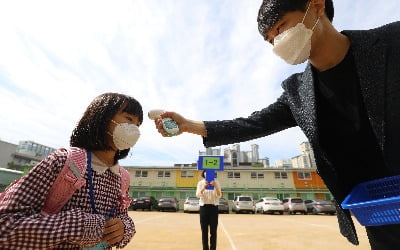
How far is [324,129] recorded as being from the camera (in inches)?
60.3

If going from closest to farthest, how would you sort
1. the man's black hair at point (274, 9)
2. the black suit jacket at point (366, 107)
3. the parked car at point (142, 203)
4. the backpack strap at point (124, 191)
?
the black suit jacket at point (366, 107)
the man's black hair at point (274, 9)
the backpack strap at point (124, 191)
the parked car at point (142, 203)

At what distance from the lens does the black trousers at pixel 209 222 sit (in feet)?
16.5

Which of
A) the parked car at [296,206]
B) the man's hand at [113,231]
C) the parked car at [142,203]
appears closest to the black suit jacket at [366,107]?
the man's hand at [113,231]

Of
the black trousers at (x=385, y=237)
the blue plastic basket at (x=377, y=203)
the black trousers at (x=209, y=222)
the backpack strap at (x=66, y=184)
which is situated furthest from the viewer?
the black trousers at (x=209, y=222)

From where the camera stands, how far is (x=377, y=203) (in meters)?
0.88

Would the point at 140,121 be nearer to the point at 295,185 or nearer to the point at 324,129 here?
the point at 324,129

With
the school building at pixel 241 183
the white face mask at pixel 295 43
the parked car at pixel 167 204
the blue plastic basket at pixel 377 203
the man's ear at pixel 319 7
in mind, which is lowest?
the blue plastic basket at pixel 377 203

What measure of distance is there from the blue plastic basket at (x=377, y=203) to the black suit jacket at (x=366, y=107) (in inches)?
3.1

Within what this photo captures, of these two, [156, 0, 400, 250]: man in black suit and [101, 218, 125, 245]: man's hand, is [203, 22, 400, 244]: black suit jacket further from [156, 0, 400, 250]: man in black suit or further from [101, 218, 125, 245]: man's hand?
[101, 218, 125, 245]: man's hand

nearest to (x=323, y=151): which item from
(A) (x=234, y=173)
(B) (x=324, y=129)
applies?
(B) (x=324, y=129)

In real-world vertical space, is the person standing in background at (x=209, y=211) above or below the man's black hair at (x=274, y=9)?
below

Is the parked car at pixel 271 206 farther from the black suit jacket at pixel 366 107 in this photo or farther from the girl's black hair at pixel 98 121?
the girl's black hair at pixel 98 121

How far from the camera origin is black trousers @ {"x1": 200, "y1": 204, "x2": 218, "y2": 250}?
5043 millimetres

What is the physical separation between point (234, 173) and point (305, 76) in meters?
31.6
